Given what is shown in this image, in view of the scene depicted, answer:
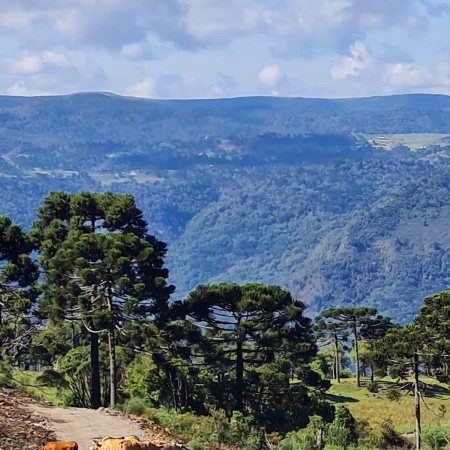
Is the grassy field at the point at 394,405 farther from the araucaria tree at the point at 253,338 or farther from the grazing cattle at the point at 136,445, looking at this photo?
the grazing cattle at the point at 136,445

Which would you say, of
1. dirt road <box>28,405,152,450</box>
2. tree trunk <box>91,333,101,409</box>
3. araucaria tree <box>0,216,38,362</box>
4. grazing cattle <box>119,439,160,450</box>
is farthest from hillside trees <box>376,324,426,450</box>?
grazing cattle <box>119,439,160,450</box>

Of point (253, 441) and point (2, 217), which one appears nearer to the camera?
point (253, 441)

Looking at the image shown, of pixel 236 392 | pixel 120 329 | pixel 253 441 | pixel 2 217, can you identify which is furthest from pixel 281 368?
pixel 253 441

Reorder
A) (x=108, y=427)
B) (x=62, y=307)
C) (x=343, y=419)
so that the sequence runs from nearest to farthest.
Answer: (x=108, y=427) → (x=343, y=419) → (x=62, y=307)

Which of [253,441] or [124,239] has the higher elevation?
[124,239]

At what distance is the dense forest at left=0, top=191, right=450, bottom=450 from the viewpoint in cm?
3250

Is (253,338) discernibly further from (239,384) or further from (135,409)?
(135,409)

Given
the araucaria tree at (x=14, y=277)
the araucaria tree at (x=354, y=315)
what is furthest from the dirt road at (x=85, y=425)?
the araucaria tree at (x=354, y=315)

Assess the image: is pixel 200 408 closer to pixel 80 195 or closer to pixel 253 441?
pixel 80 195

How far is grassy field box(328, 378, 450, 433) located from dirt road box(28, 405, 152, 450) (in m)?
19.2

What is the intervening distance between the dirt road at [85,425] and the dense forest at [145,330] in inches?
339

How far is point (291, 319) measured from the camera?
3738 centimetres

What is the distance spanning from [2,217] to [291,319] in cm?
1116

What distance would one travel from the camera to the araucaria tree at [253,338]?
36.3 m
